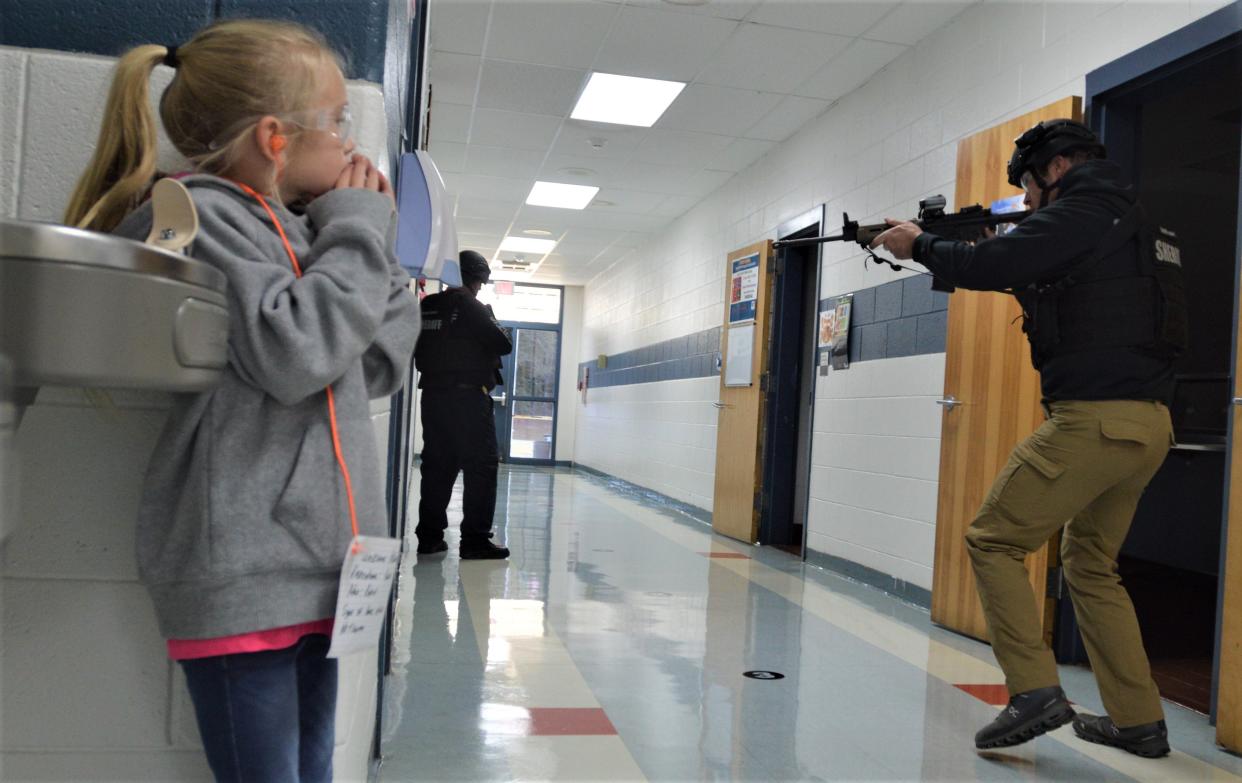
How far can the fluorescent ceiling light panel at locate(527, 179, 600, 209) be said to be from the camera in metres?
7.66

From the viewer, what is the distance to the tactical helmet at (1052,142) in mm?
2275

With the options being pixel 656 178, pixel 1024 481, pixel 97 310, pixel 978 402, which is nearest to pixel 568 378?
pixel 656 178

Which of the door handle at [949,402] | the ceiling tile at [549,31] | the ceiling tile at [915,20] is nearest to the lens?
the door handle at [949,402]

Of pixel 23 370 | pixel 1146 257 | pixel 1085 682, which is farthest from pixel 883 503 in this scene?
pixel 23 370

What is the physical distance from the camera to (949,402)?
3514mm

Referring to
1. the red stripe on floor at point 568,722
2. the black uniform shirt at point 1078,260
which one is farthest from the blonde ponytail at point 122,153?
the black uniform shirt at point 1078,260

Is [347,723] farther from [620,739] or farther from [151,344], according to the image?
[620,739]

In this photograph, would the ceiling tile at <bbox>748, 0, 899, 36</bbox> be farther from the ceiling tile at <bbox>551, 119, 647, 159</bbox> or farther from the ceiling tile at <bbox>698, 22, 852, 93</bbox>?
the ceiling tile at <bbox>551, 119, 647, 159</bbox>

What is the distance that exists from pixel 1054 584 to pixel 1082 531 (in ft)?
2.86

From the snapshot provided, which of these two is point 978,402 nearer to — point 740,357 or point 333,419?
point 740,357

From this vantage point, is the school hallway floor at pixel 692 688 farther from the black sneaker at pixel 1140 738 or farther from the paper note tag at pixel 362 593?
the paper note tag at pixel 362 593

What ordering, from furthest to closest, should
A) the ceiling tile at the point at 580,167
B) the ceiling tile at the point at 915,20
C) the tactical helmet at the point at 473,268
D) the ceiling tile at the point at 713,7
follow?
the ceiling tile at the point at 580,167, the tactical helmet at the point at 473,268, the ceiling tile at the point at 713,7, the ceiling tile at the point at 915,20

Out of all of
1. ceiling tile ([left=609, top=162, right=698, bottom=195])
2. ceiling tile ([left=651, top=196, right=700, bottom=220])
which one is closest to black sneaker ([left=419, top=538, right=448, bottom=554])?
ceiling tile ([left=609, top=162, right=698, bottom=195])

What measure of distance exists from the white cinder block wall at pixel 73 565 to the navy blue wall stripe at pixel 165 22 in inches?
1.6
